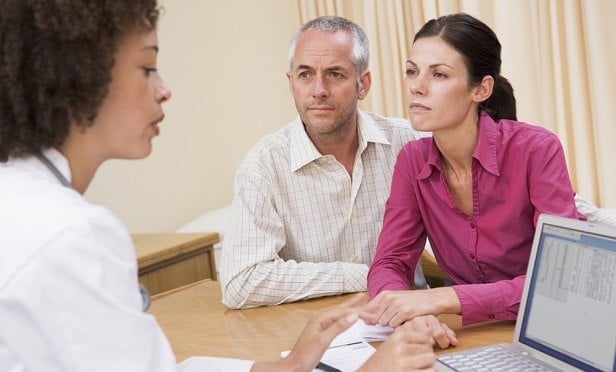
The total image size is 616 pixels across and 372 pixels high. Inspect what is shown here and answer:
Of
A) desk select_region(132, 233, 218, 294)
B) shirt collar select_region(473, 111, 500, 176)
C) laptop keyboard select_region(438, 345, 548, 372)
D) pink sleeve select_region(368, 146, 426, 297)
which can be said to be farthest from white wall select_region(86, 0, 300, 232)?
laptop keyboard select_region(438, 345, 548, 372)

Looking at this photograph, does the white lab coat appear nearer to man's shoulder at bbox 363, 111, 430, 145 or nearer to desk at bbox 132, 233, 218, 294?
man's shoulder at bbox 363, 111, 430, 145

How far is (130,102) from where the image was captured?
1001mm

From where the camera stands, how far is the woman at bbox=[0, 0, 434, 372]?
805 millimetres

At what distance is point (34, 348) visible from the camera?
2.68 feet

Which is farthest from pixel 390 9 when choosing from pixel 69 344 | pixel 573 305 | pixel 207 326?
pixel 69 344

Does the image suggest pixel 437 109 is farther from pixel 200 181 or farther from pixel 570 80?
pixel 200 181

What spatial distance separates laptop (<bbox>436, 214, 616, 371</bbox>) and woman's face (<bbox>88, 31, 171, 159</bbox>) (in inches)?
25.2

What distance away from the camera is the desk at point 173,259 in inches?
101

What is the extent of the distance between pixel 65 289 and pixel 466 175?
3.76 feet

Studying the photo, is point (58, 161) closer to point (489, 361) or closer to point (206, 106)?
point (489, 361)

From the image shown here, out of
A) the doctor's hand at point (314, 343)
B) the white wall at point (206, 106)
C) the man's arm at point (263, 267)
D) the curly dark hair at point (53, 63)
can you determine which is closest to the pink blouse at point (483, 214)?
the man's arm at point (263, 267)

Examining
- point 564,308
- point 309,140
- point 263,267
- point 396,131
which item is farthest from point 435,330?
point 396,131

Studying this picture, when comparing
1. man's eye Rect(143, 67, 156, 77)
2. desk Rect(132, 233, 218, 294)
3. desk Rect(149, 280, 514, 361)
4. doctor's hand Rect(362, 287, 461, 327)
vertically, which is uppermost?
man's eye Rect(143, 67, 156, 77)

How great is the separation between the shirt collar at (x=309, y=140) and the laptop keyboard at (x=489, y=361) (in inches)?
34.7
